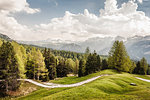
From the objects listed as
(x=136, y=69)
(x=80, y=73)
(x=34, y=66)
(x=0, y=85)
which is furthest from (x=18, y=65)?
(x=136, y=69)

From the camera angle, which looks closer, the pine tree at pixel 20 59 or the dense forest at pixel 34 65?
the dense forest at pixel 34 65

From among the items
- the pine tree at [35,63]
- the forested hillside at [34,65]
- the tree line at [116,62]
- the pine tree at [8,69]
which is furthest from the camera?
the tree line at [116,62]

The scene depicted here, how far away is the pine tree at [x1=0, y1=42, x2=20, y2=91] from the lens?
1116 inches

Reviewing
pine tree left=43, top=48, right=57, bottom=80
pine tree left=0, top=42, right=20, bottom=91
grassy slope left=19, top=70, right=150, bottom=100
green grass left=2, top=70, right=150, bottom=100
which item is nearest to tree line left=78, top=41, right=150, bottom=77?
pine tree left=43, top=48, right=57, bottom=80

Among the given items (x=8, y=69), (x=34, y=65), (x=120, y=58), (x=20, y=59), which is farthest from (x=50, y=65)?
(x=120, y=58)

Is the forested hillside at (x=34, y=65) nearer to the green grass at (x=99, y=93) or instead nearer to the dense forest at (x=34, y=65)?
the dense forest at (x=34, y=65)

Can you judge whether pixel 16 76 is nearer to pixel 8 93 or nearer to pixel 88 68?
pixel 8 93

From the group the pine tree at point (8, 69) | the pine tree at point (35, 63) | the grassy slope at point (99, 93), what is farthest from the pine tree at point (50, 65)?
the grassy slope at point (99, 93)

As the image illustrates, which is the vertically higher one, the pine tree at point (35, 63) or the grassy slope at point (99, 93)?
the pine tree at point (35, 63)

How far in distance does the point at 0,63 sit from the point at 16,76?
6085mm

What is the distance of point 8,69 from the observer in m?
28.8

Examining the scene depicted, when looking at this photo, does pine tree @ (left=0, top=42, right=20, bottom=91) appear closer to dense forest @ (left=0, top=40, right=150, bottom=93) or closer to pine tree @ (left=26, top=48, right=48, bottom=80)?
dense forest @ (left=0, top=40, right=150, bottom=93)

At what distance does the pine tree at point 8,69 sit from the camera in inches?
1116

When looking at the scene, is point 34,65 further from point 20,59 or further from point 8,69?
point 8,69
